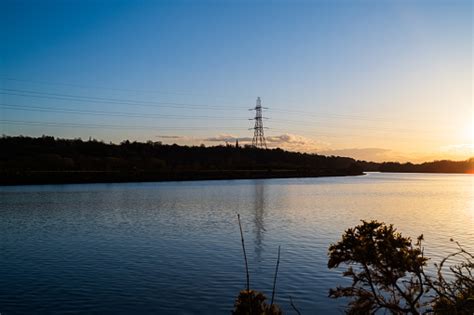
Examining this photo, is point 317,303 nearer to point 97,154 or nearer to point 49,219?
point 49,219

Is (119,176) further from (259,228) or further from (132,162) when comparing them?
(259,228)

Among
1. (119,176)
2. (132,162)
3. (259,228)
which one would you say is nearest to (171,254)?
(259,228)

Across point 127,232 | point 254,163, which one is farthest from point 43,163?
point 127,232

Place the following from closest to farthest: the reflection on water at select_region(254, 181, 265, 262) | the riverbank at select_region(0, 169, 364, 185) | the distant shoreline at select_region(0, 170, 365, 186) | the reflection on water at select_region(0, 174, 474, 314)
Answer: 1. the reflection on water at select_region(0, 174, 474, 314)
2. the reflection on water at select_region(254, 181, 265, 262)
3. the distant shoreline at select_region(0, 170, 365, 186)
4. the riverbank at select_region(0, 169, 364, 185)

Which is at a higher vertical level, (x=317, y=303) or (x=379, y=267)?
(x=379, y=267)

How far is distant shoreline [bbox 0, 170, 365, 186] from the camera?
73.7 metres

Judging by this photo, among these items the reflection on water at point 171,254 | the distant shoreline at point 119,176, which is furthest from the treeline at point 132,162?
the reflection on water at point 171,254

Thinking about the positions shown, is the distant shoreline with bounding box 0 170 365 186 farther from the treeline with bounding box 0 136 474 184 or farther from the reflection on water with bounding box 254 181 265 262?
the reflection on water with bounding box 254 181 265 262

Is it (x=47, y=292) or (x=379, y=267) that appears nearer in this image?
(x=379, y=267)

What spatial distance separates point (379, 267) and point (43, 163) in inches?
3637

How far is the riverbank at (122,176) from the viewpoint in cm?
7388

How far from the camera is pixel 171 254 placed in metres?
20.2

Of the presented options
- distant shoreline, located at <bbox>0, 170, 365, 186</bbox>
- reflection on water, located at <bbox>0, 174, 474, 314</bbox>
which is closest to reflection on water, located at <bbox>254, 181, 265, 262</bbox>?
reflection on water, located at <bbox>0, 174, 474, 314</bbox>

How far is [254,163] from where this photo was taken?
131 m
